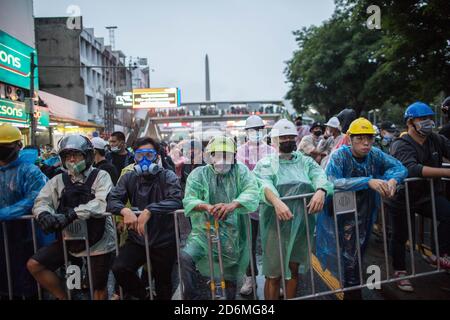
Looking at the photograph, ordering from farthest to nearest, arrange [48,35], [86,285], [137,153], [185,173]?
[48,35]
[185,173]
[86,285]
[137,153]

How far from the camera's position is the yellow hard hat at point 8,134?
10.9ft

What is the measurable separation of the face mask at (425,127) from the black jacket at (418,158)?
0.12 m

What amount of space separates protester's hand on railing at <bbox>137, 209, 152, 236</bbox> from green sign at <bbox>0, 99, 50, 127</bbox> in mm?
12545

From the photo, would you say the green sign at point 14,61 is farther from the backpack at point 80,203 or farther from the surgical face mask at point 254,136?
the backpack at point 80,203

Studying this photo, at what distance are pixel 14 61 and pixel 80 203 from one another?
16.1 metres

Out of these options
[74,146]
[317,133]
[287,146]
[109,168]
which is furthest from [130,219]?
[317,133]

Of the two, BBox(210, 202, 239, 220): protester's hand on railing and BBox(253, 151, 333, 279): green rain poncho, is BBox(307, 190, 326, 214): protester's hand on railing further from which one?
BBox(210, 202, 239, 220): protester's hand on railing

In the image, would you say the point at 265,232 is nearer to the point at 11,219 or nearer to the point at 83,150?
the point at 83,150

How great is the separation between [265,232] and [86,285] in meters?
2.10

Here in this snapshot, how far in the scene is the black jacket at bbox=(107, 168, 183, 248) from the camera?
122 inches

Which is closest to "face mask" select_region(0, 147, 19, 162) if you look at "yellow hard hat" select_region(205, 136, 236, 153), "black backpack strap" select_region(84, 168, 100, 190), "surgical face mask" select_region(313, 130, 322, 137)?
"black backpack strap" select_region(84, 168, 100, 190)

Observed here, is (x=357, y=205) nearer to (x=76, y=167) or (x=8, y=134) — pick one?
(x=76, y=167)
